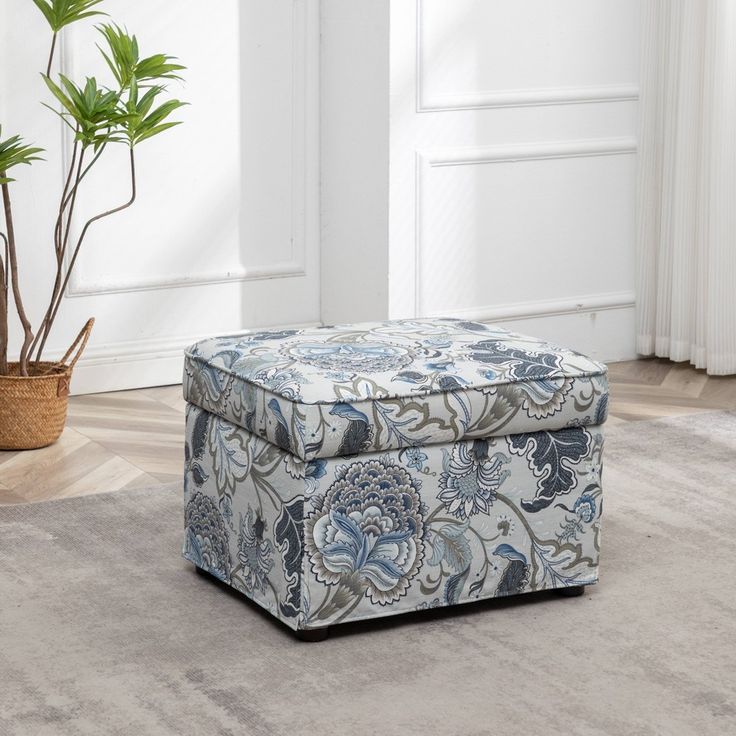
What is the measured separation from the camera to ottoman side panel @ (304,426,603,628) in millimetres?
2084

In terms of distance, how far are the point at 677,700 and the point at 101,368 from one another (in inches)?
88.5

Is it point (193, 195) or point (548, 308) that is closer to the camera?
point (193, 195)

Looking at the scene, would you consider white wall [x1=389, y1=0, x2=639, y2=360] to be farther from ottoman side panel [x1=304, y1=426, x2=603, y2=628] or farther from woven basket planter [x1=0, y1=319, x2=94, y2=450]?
ottoman side panel [x1=304, y1=426, x2=603, y2=628]

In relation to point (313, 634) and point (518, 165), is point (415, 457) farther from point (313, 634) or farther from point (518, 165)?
point (518, 165)

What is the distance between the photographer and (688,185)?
13.4ft

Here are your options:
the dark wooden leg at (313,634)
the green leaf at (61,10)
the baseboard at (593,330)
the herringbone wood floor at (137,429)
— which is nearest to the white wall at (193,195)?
the herringbone wood floor at (137,429)

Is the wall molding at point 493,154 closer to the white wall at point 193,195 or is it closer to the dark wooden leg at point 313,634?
the white wall at point 193,195

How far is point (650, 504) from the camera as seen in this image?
2.85 metres

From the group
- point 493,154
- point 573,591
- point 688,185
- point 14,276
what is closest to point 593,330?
point 688,185

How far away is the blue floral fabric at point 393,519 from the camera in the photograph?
2080 mm

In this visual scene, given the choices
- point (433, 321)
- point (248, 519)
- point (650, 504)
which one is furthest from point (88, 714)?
point (650, 504)

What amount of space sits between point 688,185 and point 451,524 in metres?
2.23

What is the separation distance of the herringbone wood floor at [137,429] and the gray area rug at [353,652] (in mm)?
295

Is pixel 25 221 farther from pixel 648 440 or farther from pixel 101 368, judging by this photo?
pixel 648 440
